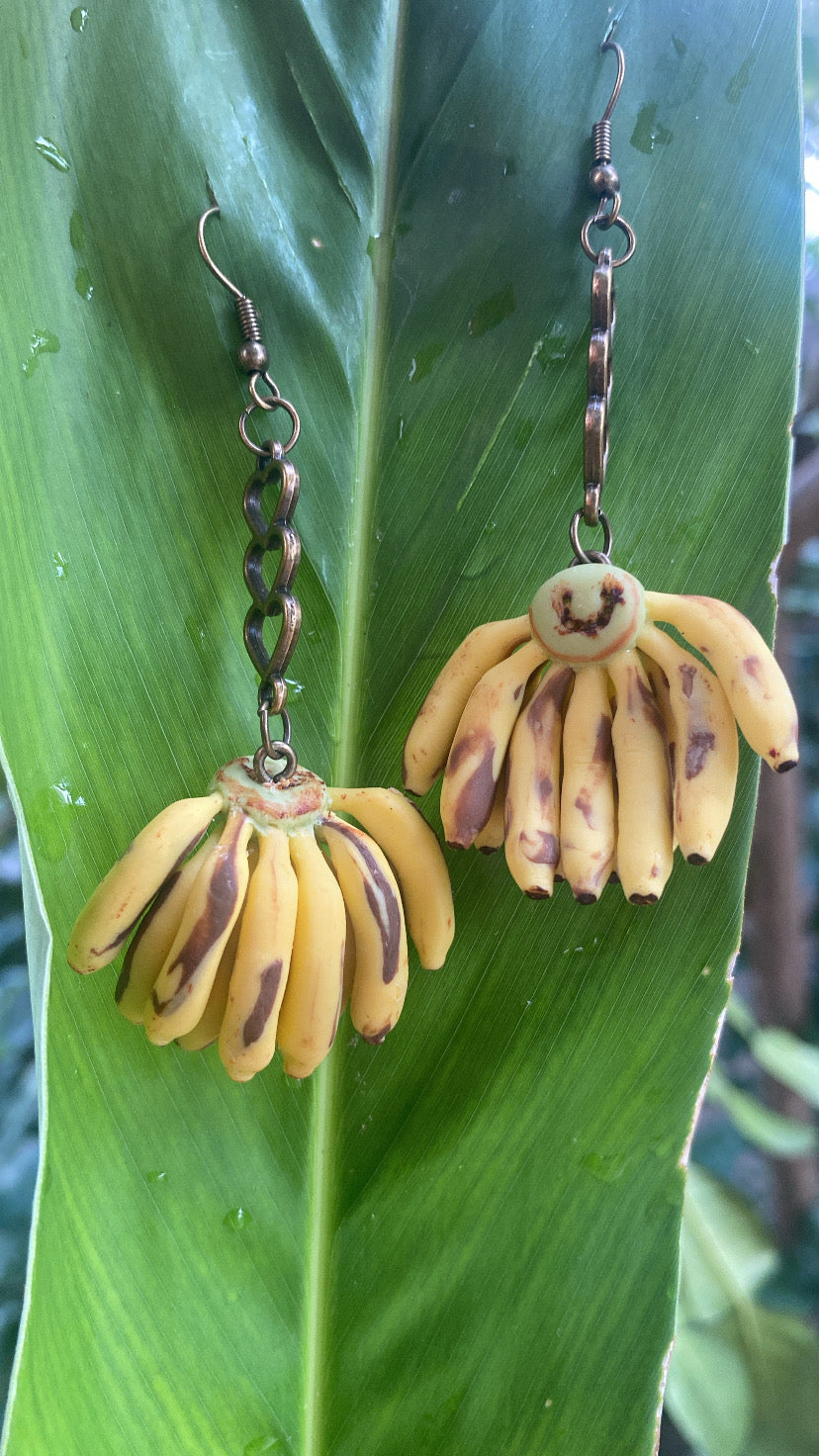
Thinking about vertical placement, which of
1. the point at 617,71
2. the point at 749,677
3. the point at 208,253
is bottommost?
the point at 749,677

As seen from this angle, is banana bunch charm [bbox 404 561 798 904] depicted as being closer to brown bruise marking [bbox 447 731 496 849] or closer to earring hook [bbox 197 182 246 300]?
brown bruise marking [bbox 447 731 496 849]

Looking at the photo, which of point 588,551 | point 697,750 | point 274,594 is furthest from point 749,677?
point 274,594

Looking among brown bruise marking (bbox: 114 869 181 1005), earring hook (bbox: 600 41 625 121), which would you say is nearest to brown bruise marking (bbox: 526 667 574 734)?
brown bruise marking (bbox: 114 869 181 1005)

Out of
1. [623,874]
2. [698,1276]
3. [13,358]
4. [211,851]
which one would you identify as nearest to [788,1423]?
[698,1276]

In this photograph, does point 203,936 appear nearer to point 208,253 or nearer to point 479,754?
point 479,754

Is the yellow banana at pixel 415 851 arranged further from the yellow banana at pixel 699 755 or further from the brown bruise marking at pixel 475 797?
the yellow banana at pixel 699 755

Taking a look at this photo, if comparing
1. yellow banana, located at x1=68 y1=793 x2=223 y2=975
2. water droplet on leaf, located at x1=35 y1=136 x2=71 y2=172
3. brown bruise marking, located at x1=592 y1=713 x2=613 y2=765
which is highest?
water droplet on leaf, located at x1=35 y1=136 x2=71 y2=172

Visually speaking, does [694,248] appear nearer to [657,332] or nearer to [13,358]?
[657,332]
